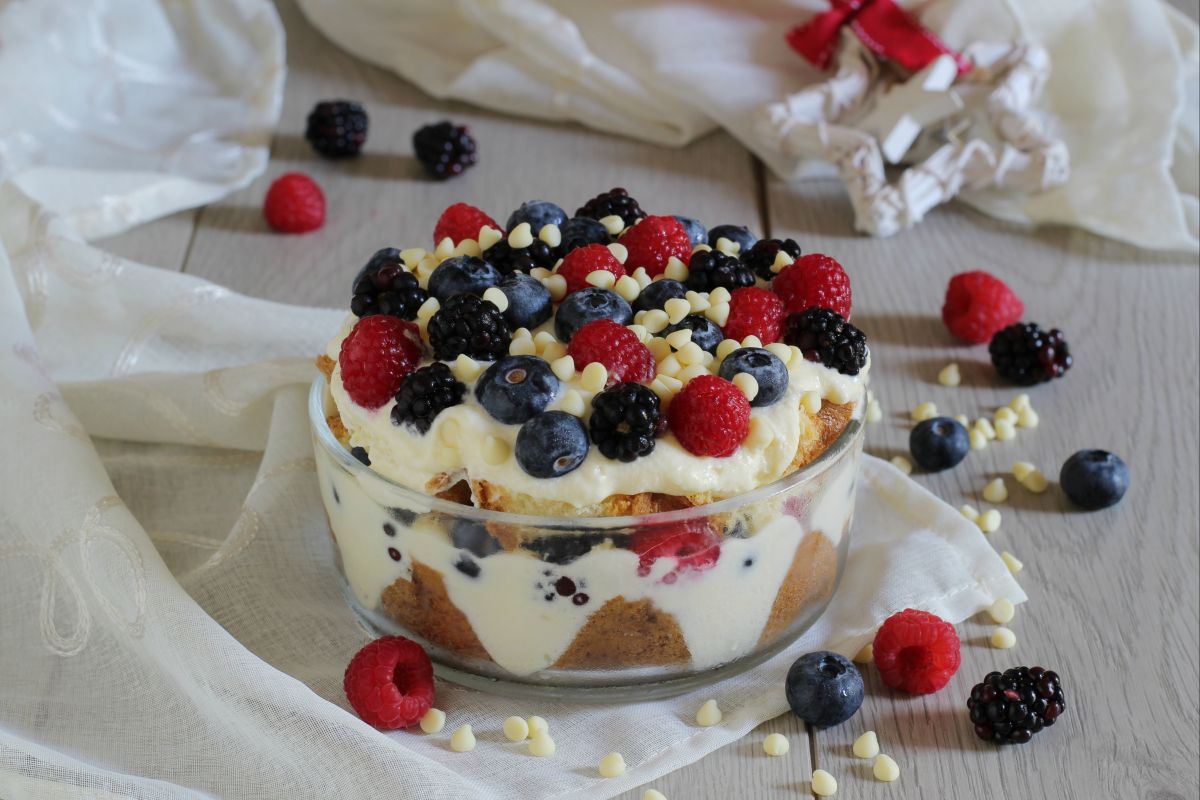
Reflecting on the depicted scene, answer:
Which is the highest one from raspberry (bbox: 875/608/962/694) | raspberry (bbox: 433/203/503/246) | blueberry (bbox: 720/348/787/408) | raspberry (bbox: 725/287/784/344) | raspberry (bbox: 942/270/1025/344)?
blueberry (bbox: 720/348/787/408)

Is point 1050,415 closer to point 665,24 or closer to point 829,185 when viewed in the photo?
point 829,185

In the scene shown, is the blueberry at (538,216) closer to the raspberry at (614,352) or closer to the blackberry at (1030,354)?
the raspberry at (614,352)

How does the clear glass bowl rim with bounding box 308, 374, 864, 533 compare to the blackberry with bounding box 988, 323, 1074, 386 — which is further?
the blackberry with bounding box 988, 323, 1074, 386

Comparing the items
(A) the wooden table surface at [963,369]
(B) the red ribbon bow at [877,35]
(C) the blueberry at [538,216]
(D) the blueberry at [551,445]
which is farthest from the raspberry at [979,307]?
(D) the blueberry at [551,445]

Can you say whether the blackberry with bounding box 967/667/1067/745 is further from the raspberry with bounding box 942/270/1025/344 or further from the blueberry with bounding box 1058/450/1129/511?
the raspberry with bounding box 942/270/1025/344

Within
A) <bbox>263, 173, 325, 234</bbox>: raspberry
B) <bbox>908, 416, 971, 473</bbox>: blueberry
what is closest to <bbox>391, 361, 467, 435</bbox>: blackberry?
<bbox>908, 416, 971, 473</bbox>: blueberry

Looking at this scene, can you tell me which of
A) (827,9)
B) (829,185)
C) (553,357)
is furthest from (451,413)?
(827,9)

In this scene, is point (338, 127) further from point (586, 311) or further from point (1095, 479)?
point (1095, 479)
